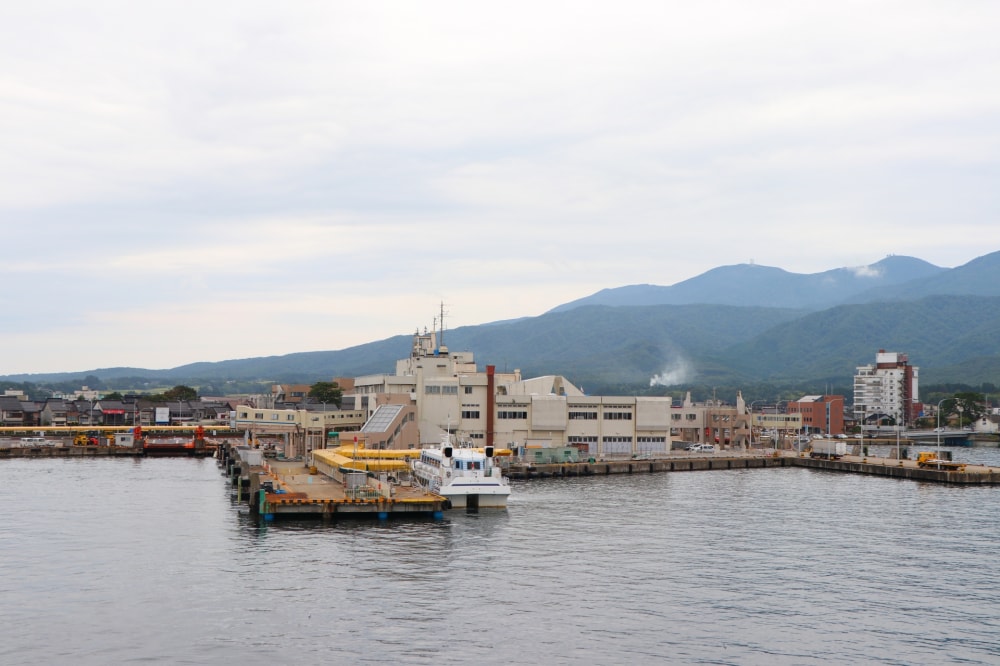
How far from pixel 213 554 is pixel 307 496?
694 inches

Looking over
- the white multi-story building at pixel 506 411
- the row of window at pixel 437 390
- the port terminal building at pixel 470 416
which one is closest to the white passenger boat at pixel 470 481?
the port terminal building at pixel 470 416

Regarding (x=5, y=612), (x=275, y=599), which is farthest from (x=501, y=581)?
(x=5, y=612)

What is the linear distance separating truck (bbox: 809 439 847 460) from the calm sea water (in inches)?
2244

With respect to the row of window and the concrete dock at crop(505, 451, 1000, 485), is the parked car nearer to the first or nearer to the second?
the concrete dock at crop(505, 451, 1000, 485)

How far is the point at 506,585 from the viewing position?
51.2 meters

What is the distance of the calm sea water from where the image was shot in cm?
4041

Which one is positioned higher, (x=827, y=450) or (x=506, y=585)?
(x=827, y=450)

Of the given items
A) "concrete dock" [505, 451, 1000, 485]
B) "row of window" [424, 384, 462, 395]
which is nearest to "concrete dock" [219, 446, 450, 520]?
"concrete dock" [505, 451, 1000, 485]

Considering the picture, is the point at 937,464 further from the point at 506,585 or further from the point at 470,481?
the point at 506,585

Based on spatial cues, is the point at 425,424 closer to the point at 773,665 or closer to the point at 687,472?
the point at 687,472

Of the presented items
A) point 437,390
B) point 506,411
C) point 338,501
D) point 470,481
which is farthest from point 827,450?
point 338,501

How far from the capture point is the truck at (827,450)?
14225 centimetres

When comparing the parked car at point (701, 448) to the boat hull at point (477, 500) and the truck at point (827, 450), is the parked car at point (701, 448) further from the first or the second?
the boat hull at point (477, 500)

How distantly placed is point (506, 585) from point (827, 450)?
10345cm
